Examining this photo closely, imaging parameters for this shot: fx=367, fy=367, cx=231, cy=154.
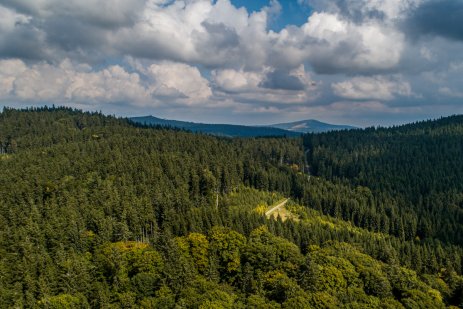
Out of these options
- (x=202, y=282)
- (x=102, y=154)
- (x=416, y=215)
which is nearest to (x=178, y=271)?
(x=202, y=282)

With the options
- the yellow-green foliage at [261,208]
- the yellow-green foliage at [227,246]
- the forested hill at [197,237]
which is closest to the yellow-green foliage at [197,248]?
the forested hill at [197,237]

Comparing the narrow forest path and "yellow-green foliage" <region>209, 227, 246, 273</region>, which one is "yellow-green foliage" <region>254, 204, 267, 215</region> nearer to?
the narrow forest path

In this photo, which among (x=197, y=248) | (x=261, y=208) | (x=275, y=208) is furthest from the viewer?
(x=275, y=208)

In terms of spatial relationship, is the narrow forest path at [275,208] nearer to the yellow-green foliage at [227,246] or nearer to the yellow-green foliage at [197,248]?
the yellow-green foliage at [227,246]

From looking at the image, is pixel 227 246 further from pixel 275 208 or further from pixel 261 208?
pixel 275 208

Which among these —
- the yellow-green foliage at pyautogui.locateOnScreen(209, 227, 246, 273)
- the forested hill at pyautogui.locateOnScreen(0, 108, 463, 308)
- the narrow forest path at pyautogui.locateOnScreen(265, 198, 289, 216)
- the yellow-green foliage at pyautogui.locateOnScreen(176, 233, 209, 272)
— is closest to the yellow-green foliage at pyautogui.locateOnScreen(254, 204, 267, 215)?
the forested hill at pyautogui.locateOnScreen(0, 108, 463, 308)

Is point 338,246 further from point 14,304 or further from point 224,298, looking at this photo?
point 14,304

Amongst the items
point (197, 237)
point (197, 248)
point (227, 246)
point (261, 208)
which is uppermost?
point (197, 237)

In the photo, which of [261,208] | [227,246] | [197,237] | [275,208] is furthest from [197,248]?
[275,208]
